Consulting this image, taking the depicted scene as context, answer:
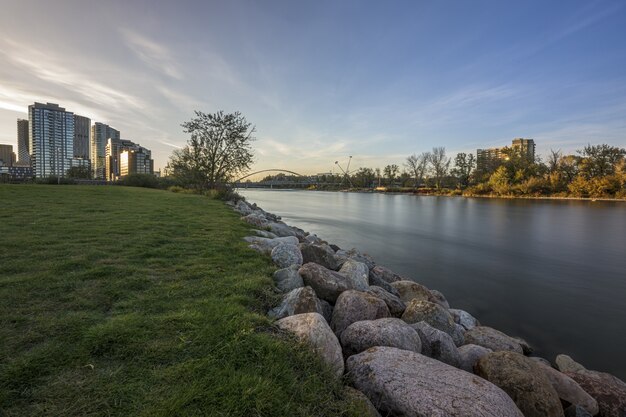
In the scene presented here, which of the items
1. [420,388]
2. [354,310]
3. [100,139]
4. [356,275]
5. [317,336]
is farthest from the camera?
[100,139]

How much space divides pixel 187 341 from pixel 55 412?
0.89 m

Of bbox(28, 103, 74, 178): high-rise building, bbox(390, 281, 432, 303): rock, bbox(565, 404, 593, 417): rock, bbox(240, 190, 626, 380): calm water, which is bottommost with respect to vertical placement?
bbox(240, 190, 626, 380): calm water

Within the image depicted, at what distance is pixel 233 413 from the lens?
1845 mm

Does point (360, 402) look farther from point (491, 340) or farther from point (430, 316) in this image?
point (491, 340)

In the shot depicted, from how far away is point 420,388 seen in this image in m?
2.30

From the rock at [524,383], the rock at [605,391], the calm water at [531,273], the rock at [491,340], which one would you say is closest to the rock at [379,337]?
the rock at [524,383]

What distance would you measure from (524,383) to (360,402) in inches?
66.0

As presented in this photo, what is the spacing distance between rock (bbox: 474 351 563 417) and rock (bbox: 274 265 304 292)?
7.77ft

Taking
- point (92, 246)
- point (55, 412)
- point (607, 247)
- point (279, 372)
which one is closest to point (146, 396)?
point (55, 412)

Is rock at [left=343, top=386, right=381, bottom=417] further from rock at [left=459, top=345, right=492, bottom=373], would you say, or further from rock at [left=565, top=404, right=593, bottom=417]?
rock at [left=565, top=404, right=593, bottom=417]

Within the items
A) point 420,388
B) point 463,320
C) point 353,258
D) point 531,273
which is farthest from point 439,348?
point 531,273

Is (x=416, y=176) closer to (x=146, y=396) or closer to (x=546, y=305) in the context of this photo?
(x=546, y=305)

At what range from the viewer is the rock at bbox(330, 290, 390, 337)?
361cm

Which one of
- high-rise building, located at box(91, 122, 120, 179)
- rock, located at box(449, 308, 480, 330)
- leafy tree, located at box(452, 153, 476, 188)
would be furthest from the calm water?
high-rise building, located at box(91, 122, 120, 179)
